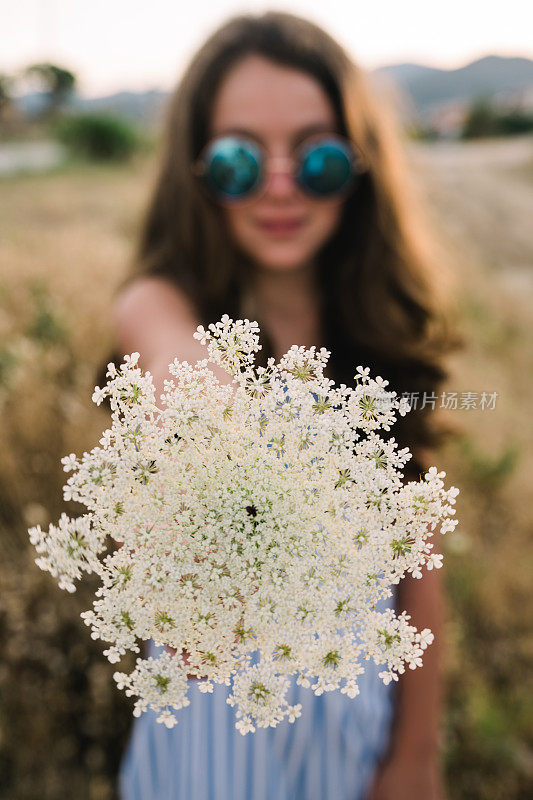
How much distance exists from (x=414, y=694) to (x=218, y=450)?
2.02m

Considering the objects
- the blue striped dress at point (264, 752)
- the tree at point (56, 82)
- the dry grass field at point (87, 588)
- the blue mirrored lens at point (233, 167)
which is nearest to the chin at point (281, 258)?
the blue mirrored lens at point (233, 167)

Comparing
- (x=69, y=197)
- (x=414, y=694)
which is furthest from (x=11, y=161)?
(x=414, y=694)

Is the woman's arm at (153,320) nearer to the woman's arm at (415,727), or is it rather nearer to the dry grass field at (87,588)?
the dry grass field at (87,588)

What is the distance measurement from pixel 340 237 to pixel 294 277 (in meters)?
0.29

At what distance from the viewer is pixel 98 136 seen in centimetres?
1956

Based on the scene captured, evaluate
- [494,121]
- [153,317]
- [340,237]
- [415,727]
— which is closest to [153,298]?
[153,317]

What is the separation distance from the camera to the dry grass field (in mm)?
2594

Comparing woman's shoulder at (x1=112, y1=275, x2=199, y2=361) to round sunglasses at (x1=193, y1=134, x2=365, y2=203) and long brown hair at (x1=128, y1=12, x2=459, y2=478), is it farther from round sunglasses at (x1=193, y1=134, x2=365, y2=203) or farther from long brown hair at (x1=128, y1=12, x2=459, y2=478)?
round sunglasses at (x1=193, y1=134, x2=365, y2=203)

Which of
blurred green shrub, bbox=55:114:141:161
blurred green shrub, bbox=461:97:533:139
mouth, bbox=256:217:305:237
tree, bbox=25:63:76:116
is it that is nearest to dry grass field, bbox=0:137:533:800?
mouth, bbox=256:217:305:237

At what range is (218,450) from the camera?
0.75 metres

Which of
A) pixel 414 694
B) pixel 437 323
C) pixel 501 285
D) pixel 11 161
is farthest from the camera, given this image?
pixel 11 161

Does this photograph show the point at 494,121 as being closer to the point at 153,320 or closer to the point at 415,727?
the point at 153,320

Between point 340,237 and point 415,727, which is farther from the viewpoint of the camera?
point 340,237

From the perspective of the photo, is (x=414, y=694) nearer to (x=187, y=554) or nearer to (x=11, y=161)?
(x=187, y=554)
